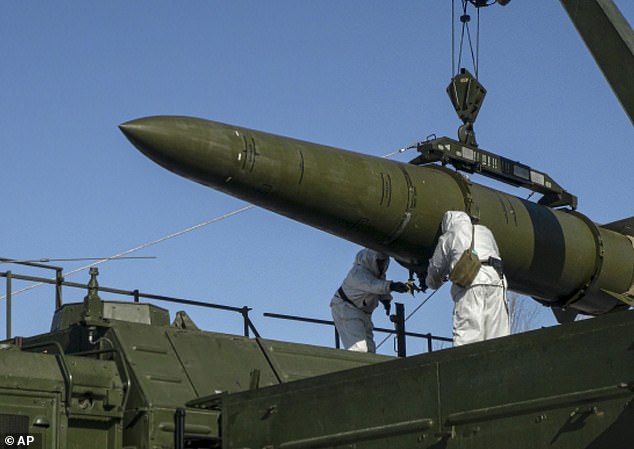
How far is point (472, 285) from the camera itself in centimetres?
898

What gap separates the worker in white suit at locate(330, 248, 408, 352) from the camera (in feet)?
34.7

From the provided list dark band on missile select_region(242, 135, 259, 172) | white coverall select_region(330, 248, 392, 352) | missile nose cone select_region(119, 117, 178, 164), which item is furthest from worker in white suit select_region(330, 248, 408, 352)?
missile nose cone select_region(119, 117, 178, 164)

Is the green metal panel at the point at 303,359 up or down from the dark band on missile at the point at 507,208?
down

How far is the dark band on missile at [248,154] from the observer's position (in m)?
7.91

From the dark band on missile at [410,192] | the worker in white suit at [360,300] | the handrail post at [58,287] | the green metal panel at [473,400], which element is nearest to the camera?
the green metal panel at [473,400]

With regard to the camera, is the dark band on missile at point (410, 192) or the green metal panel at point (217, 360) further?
the dark band on missile at point (410, 192)

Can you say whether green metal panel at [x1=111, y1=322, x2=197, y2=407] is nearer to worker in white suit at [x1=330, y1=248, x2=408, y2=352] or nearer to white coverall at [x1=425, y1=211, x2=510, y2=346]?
white coverall at [x1=425, y1=211, x2=510, y2=346]

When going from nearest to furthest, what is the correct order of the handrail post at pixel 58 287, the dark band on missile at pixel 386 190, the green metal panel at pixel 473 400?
the green metal panel at pixel 473 400, the dark band on missile at pixel 386 190, the handrail post at pixel 58 287

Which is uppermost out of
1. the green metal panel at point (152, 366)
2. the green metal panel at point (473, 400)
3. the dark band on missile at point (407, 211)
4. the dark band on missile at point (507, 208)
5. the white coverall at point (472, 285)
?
the dark band on missile at point (507, 208)

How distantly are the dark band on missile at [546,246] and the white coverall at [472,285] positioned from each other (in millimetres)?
955

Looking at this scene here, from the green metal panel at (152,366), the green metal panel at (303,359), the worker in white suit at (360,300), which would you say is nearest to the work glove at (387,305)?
the worker in white suit at (360,300)

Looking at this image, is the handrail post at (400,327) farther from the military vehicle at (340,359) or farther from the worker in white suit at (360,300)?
the military vehicle at (340,359)

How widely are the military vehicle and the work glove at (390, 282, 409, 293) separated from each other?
20.8 inches

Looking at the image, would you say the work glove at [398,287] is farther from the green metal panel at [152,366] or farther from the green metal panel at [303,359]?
the green metal panel at [152,366]
